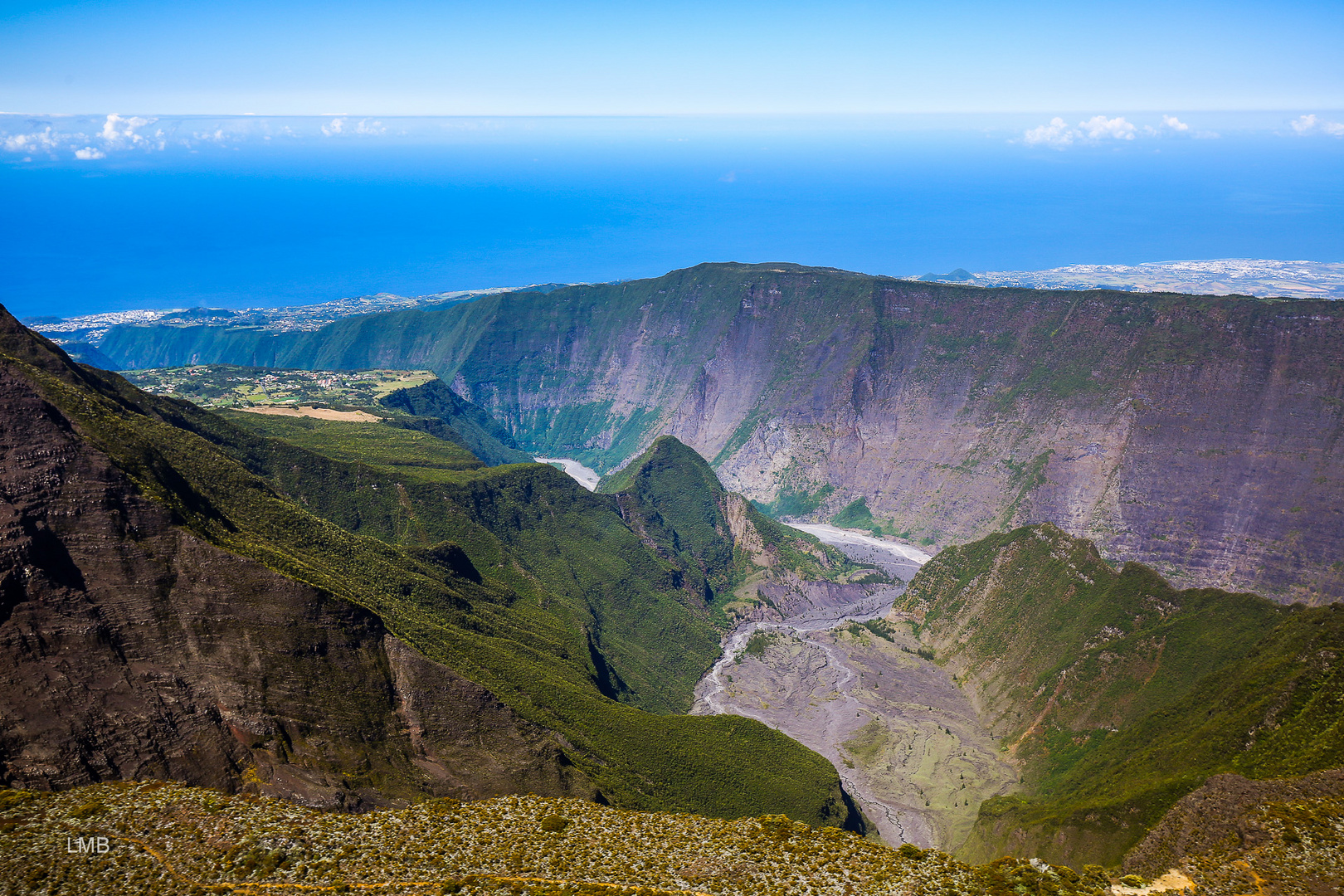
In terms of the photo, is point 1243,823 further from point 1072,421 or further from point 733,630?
point 1072,421

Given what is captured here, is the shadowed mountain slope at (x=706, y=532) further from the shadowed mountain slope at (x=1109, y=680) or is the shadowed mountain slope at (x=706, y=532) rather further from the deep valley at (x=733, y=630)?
the shadowed mountain slope at (x=1109, y=680)

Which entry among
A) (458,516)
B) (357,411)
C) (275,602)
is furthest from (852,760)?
(357,411)

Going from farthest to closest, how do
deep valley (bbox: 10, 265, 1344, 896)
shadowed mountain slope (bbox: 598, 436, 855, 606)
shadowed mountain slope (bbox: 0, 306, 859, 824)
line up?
shadowed mountain slope (bbox: 598, 436, 855, 606) → shadowed mountain slope (bbox: 0, 306, 859, 824) → deep valley (bbox: 10, 265, 1344, 896)

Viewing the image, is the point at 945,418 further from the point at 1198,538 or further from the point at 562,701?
the point at 562,701

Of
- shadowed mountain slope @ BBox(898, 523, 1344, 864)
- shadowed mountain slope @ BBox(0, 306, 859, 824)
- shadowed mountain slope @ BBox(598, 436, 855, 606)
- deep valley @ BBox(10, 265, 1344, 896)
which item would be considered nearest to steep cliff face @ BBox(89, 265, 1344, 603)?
deep valley @ BBox(10, 265, 1344, 896)

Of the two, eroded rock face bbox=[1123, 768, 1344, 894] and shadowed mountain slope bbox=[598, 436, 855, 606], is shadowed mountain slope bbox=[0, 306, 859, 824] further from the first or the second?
shadowed mountain slope bbox=[598, 436, 855, 606]

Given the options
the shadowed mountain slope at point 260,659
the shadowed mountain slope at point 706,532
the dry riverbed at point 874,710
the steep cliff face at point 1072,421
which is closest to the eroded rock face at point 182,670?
the shadowed mountain slope at point 260,659

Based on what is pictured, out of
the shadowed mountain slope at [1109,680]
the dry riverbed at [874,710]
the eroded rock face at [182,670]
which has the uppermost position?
the eroded rock face at [182,670]
